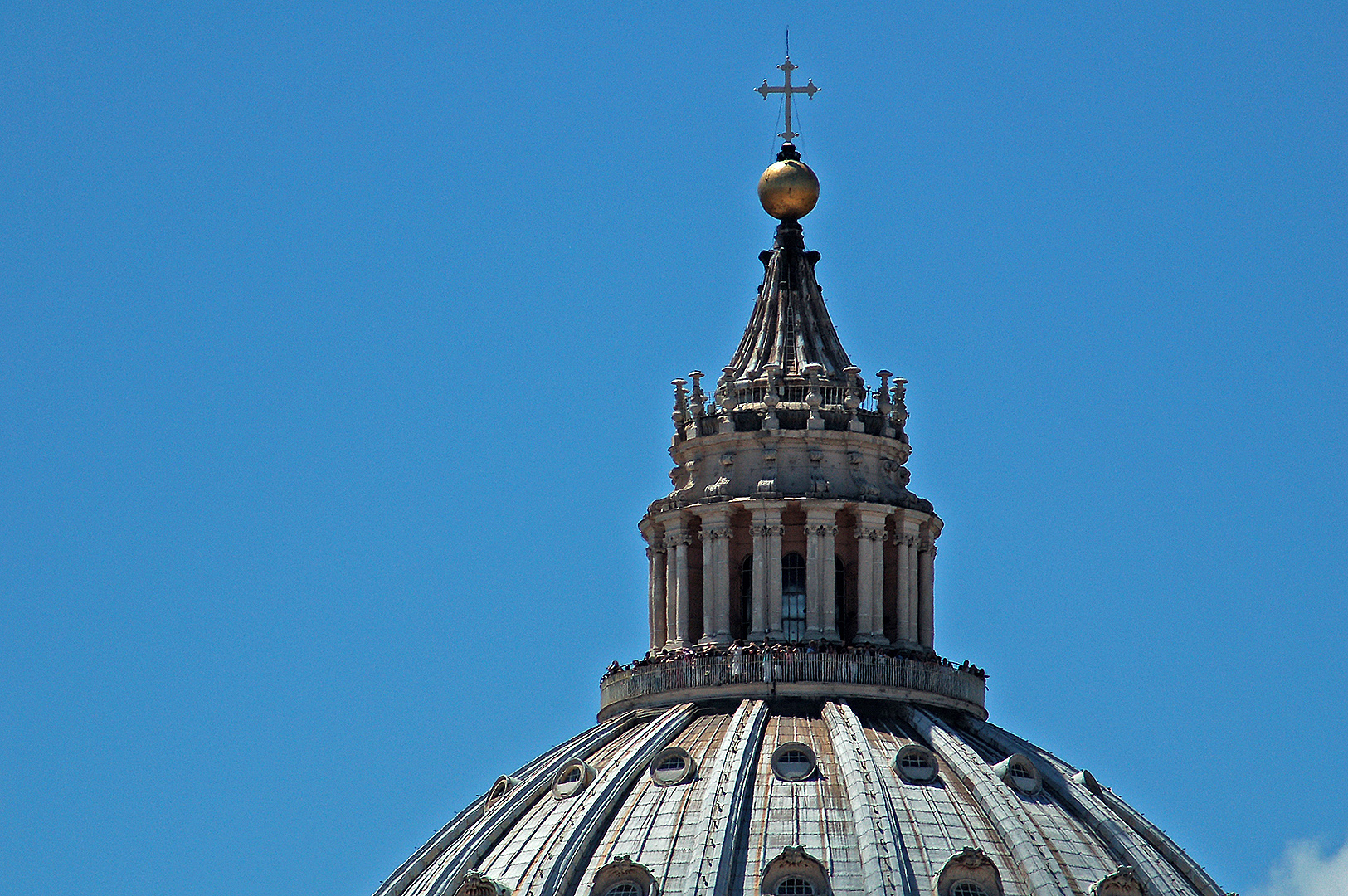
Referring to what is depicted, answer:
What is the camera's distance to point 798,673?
136 m

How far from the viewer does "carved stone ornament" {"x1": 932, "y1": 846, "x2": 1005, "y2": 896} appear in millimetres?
127125

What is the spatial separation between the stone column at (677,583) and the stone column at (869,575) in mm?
6085

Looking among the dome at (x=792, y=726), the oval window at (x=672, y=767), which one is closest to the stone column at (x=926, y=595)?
the dome at (x=792, y=726)

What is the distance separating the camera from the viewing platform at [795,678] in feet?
446

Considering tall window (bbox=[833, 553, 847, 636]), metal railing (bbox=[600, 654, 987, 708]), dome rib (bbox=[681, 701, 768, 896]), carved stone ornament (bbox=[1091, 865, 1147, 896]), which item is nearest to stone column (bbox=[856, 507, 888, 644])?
tall window (bbox=[833, 553, 847, 636])

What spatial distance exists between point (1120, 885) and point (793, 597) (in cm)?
1639

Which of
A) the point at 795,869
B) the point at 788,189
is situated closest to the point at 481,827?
the point at 795,869

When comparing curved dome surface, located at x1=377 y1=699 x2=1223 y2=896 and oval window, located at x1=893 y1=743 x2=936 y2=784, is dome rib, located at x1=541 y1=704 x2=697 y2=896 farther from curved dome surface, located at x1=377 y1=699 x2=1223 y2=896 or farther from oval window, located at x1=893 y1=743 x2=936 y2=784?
oval window, located at x1=893 y1=743 x2=936 y2=784

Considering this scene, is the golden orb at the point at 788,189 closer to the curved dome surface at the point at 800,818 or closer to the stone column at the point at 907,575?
the stone column at the point at 907,575

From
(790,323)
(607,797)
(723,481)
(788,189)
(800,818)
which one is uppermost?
(788,189)

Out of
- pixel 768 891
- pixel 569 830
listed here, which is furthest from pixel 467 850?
pixel 768 891

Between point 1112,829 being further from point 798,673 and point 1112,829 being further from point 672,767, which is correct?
point 672,767

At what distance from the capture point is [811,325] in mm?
145000

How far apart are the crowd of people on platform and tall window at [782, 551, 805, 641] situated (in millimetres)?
510
